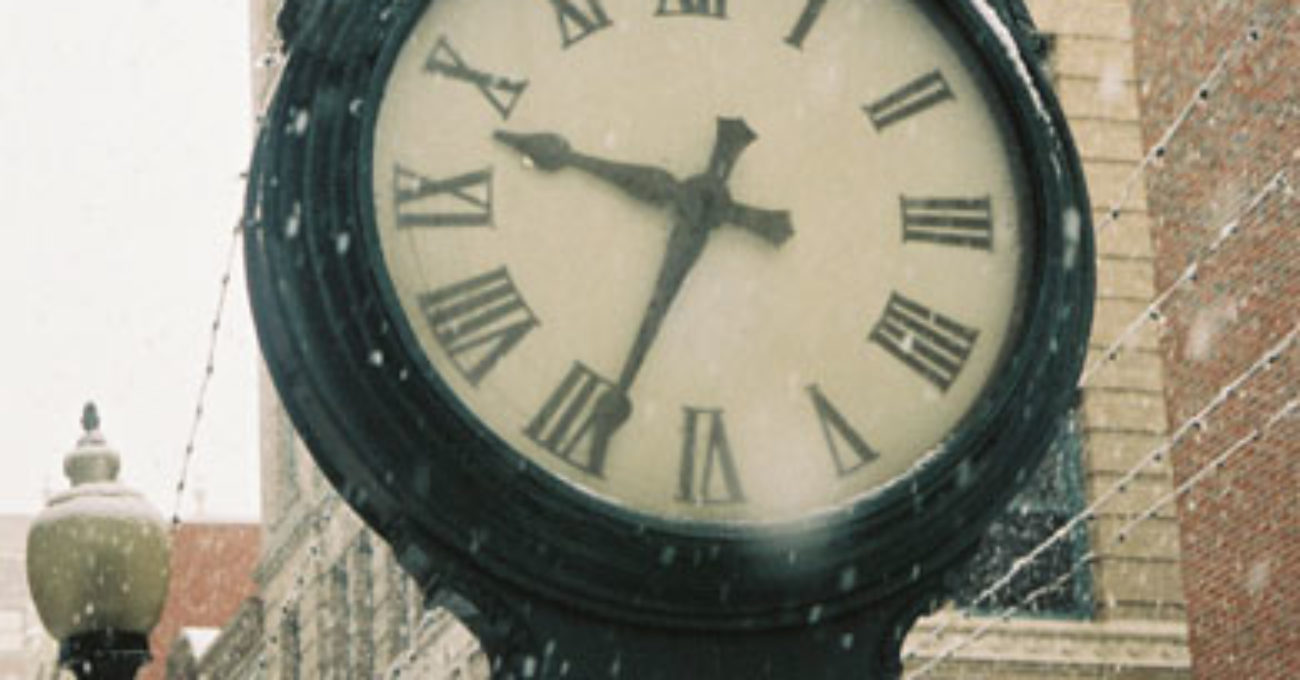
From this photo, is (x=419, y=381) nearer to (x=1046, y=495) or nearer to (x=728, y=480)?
(x=728, y=480)

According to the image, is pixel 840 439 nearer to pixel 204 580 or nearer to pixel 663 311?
pixel 663 311

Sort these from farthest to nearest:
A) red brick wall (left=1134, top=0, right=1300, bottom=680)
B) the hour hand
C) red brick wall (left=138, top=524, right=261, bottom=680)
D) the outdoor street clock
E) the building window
Result: red brick wall (left=138, top=524, right=261, bottom=680) → the building window → red brick wall (left=1134, top=0, right=1300, bottom=680) → the hour hand → the outdoor street clock

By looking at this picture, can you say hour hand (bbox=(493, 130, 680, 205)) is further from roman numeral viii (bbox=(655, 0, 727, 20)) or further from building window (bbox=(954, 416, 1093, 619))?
building window (bbox=(954, 416, 1093, 619))

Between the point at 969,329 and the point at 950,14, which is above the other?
the point at 950,14

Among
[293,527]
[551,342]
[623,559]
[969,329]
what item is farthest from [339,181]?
[293,527]

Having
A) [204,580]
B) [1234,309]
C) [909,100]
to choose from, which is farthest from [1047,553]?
[204,580]

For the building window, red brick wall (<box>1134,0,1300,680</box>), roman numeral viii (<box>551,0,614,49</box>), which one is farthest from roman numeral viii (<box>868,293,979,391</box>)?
the building window

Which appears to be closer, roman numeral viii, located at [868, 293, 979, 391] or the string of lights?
roman numeral viii, located at [868, 293, 979, 391]
